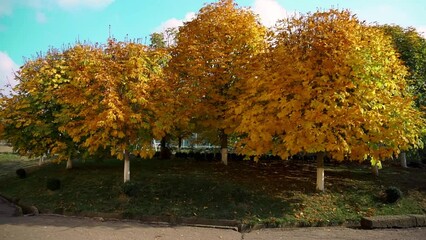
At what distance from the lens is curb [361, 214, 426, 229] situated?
42.2 feet

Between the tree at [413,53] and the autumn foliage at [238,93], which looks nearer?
the autumn foliage at [238,93]

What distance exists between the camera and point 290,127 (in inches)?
565

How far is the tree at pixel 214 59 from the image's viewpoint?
18.1 meters

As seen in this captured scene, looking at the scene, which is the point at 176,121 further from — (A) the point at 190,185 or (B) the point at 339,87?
(B) the point at 339,87

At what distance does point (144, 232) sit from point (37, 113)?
1119cm

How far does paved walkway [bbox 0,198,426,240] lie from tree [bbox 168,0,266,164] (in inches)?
254

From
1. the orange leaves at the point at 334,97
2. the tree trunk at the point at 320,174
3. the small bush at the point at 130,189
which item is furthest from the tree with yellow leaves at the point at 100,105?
the tree trunk at the point at 320,174

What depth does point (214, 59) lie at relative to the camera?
→ 1878 cm

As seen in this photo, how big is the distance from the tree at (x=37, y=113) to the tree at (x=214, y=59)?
652 cm

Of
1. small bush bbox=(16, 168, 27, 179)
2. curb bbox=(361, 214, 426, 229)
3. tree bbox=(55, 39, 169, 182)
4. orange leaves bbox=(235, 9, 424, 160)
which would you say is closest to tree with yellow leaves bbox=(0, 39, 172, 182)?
tree bbox=(55, 39, 169, 182)

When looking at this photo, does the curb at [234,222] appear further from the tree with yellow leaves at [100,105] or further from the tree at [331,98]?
the tree with yellow leaves at [100,105]

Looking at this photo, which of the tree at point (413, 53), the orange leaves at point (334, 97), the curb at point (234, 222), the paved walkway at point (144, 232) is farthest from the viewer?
the tree at point (413, 53)

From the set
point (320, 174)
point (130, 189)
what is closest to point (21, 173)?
point (130, 189)

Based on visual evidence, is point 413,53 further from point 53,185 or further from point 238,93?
point 53,185
